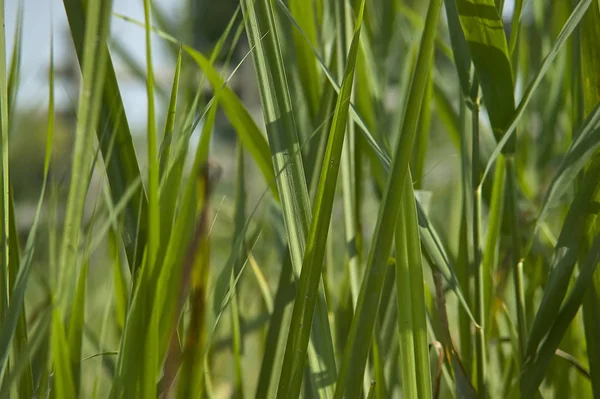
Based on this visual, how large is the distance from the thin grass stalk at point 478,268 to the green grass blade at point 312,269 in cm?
10

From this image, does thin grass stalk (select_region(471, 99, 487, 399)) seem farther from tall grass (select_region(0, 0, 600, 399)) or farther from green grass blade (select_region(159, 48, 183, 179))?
green grass blade (select_region(159, 48, 183, 179))

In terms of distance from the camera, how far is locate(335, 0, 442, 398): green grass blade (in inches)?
7.2

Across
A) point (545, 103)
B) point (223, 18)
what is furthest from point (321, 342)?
point (223, 18)

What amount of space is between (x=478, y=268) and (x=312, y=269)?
13cm

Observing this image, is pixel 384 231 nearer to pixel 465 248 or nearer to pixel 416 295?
pixel 416 295

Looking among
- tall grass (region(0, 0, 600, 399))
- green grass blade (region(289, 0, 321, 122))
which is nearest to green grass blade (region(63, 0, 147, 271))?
tall grass (region(0, 0, 600, 399))

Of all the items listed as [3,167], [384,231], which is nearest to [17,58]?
[3,167]

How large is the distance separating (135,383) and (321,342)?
0.25ft

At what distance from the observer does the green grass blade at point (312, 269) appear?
197 millimetres

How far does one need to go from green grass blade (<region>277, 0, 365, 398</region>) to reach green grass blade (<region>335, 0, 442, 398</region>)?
2 cm

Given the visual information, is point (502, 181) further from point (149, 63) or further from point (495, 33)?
point (149, 63)

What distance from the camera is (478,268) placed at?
289 millimetres

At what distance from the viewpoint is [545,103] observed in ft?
1.62

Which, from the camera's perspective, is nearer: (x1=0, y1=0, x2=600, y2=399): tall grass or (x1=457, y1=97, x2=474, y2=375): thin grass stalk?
(x1=0, y1=0, x2=600, y2=399): tall grass
